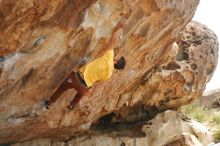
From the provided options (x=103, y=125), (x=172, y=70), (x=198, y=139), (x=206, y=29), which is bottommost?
(x=198, y=139)

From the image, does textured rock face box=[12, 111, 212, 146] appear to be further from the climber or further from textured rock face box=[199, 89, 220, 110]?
textured rock face box=[199, 89, 220, 110]

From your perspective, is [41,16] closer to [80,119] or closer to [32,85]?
[32,85]

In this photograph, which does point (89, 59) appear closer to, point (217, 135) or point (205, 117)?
point (217, 135)

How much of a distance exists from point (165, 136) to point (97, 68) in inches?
198

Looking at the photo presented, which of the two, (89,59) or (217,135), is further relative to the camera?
(217,135)

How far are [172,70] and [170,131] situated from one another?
183 centimetres

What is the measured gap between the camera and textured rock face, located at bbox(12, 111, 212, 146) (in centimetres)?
1057

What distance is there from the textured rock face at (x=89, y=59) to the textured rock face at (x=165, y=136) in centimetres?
33

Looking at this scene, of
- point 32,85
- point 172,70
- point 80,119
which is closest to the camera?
point 32,85

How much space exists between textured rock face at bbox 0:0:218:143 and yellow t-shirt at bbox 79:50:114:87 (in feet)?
0.53

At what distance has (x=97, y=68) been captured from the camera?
7.31 meters

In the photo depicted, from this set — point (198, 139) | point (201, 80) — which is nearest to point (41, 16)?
point (201, 80)

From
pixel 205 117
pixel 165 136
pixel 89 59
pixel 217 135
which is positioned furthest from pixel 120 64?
pixel 205 117

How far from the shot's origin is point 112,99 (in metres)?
9.96
